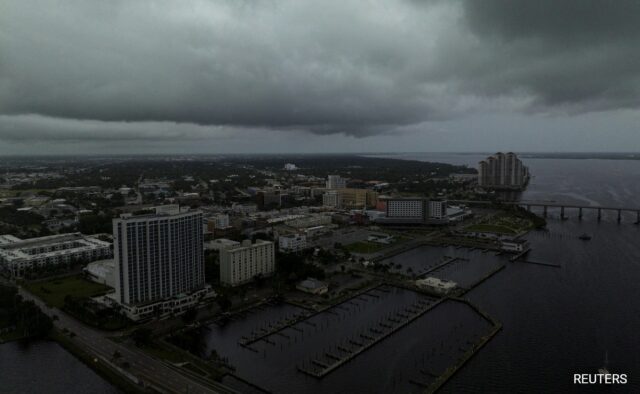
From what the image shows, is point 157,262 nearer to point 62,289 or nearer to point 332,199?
point 62,289

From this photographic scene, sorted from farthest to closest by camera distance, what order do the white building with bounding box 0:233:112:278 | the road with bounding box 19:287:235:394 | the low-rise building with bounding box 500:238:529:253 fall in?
the low-rise building with bounding box 500:238:529:253, the white building with bounding box 0:233:112:278, the road with bounding box 19:287:235:394

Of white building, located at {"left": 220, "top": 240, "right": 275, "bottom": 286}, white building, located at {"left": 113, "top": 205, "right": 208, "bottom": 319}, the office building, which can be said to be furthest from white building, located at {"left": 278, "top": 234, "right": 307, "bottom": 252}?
the office building

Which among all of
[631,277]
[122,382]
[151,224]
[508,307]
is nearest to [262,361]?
[122,382]

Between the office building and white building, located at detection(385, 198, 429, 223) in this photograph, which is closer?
white building, located at detection(385, 198, 429, 223)

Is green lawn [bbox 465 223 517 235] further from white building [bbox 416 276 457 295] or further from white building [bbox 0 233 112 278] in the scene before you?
white building [bbox 0 233 112 278]

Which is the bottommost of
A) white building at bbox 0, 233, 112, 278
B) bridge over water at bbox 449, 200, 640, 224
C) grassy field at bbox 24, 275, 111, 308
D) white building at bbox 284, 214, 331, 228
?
grassy field at bbox 24, 275, 111, 308

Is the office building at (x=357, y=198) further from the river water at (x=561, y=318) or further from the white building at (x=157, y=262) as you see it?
the white building at (x=157, y=262)

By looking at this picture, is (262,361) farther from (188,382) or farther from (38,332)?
(38,332)
